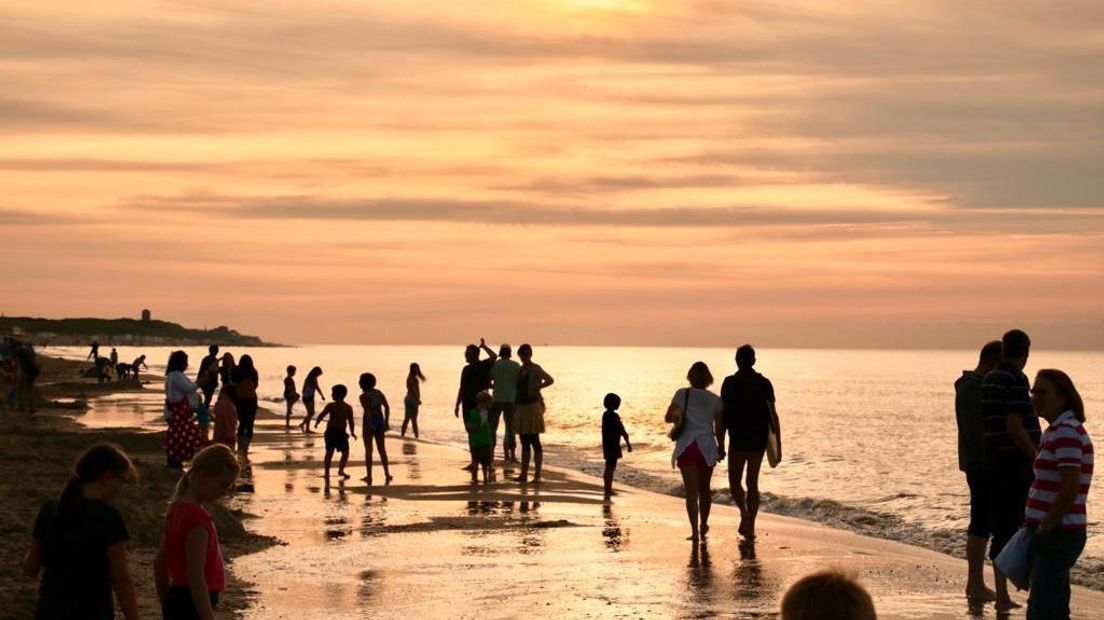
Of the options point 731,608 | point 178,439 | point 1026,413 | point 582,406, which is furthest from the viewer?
point 582,406

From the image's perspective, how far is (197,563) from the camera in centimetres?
659

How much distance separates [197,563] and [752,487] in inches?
398

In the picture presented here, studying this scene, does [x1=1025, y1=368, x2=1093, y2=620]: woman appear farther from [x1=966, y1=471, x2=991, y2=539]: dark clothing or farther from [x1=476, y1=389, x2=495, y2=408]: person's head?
[x1=476, y1=389, x2=495, y2=408]: person's head

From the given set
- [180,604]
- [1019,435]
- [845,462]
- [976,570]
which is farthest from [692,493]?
[845,462]

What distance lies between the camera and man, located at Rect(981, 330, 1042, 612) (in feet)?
34.4

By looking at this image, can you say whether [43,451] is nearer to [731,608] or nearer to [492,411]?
[492,411]

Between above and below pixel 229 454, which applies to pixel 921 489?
below

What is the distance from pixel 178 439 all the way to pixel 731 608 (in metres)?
11.8

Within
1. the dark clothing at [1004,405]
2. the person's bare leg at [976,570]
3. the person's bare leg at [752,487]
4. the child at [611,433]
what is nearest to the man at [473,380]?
the child at [611,433]

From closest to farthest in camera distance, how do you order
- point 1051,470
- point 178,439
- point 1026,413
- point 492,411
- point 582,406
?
point 1051,470
point 1026,413
point 178,439
point 492,411
point 582,406

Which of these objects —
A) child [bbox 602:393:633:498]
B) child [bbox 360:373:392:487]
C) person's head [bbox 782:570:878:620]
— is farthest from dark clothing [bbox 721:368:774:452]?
person's head [bbox 782:570:878:620]

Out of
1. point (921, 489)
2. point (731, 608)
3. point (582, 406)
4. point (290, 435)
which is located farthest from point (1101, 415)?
point (731, 608)

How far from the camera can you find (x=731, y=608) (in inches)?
453

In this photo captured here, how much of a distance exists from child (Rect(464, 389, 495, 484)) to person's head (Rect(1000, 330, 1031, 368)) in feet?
40.7
